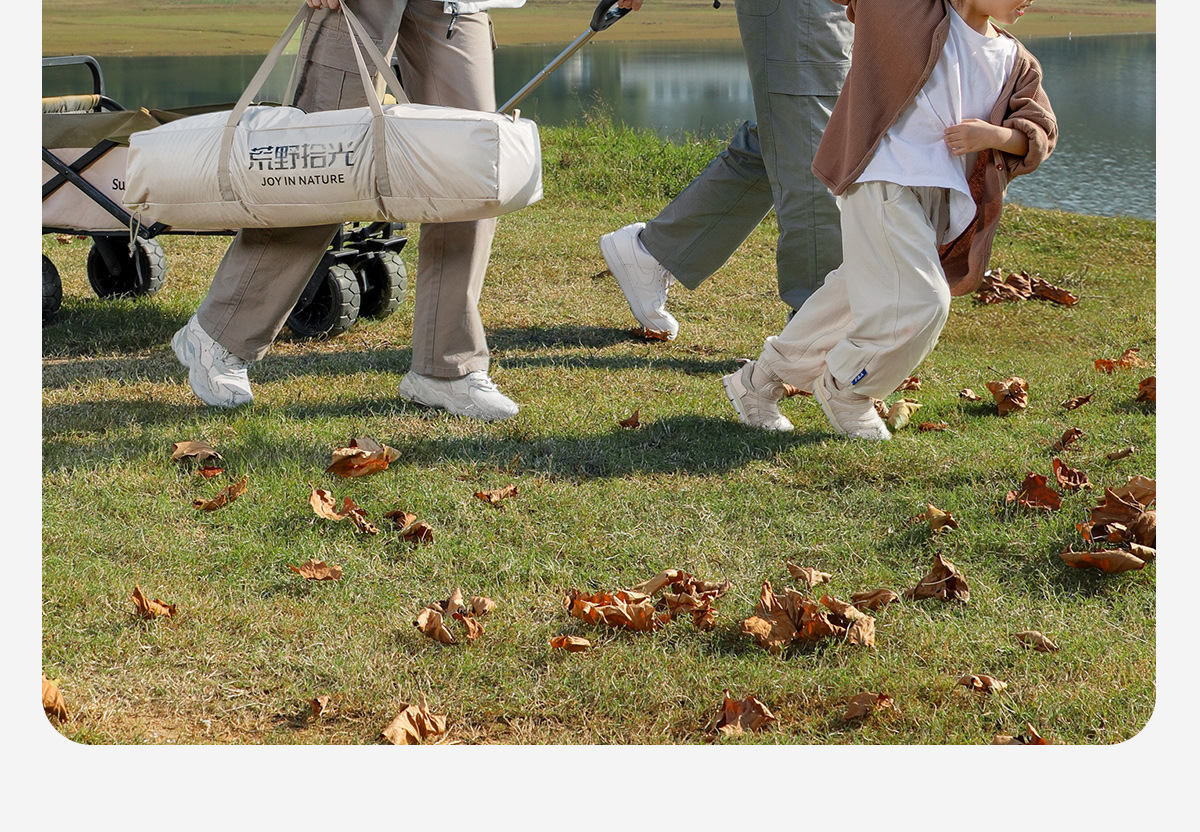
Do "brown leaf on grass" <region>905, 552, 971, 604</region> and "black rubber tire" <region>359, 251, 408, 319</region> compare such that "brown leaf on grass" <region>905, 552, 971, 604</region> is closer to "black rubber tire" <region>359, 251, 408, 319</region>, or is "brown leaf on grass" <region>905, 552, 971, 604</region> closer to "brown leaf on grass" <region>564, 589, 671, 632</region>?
"brown leaf on grass" <region>564, 589, 671, 632</region>

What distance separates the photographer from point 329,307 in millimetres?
4480

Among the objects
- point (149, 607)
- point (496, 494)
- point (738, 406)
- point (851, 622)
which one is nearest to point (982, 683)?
point (851, 622)

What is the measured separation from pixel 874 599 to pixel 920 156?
1.15 meters

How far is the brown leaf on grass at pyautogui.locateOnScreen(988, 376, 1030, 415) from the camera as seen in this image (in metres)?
3.74

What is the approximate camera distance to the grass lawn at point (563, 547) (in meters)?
2.11

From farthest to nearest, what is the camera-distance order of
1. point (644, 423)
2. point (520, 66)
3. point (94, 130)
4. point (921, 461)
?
point (520, 66)
point (94, 130)
point (644, 423)
point (921, 461)

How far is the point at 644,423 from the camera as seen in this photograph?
11.7 ft

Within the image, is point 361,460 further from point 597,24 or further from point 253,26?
point 253,26

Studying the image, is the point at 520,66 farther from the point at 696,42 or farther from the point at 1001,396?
the point at 1001,396

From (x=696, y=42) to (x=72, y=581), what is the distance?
1181 inches

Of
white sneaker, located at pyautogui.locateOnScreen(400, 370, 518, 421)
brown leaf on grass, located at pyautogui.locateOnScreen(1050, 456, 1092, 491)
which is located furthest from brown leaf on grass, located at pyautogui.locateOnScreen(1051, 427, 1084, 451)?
white sneaker, located at pyautogui.locateOnScreen(400, 370, 518, 421)

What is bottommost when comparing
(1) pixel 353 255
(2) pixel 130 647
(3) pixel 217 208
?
(2) pixel 130 647

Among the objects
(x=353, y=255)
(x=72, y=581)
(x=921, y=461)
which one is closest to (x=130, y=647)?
(x=72, y=581)

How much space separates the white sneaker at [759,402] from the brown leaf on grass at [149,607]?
1.81m
